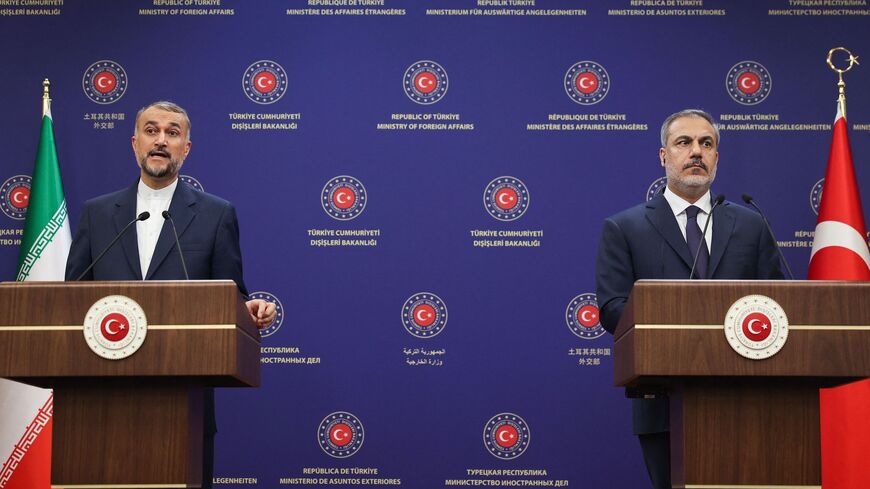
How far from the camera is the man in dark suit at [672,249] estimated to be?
3568 millimetres

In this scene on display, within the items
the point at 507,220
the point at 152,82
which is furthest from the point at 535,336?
the point at 152,82

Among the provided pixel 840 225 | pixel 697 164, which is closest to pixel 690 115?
pixel 697 164

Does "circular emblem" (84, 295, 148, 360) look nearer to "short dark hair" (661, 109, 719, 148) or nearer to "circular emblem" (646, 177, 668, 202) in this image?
"short dark hair" (661, 109, 719, 148)

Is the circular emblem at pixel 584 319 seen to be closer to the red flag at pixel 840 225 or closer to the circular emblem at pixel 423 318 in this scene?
the circular emblem at pixel 423 318

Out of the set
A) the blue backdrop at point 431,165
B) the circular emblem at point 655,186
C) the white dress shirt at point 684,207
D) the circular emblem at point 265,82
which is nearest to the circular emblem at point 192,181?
the blue backdrop at point 431,165

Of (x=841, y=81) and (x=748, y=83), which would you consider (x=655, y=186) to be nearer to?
(x=748, y=83)

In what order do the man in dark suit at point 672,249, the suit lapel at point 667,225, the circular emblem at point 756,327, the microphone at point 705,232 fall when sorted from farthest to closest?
the suit lapel at point 667,225 → the man in dark suit at point 672,249 → the microphone at point 705,232 → the circular emblem at point 756,327

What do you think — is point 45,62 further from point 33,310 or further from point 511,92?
point 33,310

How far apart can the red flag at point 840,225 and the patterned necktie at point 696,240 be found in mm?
1443

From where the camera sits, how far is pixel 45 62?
563 centimetres

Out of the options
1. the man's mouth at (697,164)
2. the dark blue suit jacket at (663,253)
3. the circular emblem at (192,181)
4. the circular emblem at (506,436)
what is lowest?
the circular emblem at (506,436)

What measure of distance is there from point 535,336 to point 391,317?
0.73m

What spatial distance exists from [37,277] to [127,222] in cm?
145

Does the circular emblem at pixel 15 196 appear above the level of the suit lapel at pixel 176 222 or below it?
above
